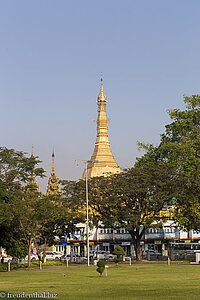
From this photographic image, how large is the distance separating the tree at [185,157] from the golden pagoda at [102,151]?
6684 cm

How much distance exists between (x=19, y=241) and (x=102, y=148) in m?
77.5

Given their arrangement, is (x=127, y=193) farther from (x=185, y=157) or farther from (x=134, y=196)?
(x=185, y=157)

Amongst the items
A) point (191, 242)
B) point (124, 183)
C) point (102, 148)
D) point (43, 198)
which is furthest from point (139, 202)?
point (102, 148)

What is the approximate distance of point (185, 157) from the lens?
55562 mm

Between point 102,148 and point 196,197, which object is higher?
point 102,148

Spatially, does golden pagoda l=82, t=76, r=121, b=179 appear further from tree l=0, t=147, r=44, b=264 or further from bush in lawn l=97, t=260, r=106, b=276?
bush in lawn l=97, t=260, r=106, b=276

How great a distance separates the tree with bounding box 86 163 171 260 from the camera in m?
59.1

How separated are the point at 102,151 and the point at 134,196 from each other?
2880 inches

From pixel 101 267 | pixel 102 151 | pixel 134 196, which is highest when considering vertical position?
pixel 102 151

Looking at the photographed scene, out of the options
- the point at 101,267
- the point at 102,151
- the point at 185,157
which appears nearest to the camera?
the point at 101,267

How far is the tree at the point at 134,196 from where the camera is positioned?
59062 mm

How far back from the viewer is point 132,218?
2285 inches

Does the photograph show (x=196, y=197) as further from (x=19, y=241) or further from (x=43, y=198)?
(x=19, y=241)

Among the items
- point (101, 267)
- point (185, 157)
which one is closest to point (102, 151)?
point (185, 157)
